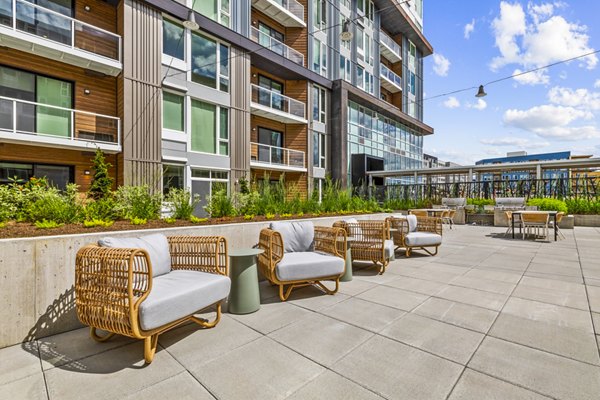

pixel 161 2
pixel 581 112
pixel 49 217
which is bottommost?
pixel 49 217

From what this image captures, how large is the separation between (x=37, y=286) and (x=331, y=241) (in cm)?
296

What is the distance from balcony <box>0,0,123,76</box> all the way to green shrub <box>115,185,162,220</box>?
656cm

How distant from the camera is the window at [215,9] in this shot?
10.7 m

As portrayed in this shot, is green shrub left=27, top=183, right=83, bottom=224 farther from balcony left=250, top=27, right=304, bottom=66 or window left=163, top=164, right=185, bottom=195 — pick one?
balcony left=250, top=27, right=304, bottom=66

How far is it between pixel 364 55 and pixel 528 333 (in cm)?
2056

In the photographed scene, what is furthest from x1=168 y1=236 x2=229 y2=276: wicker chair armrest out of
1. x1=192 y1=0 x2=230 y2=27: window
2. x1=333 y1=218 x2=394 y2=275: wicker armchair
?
x1=192 y1=0 x2=230 y2=27: window

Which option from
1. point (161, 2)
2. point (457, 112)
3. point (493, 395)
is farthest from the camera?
point (457, 112)

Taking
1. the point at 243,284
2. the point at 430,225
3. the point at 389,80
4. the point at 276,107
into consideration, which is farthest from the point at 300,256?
the point at 389,80

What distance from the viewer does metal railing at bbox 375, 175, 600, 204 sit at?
36.8ft

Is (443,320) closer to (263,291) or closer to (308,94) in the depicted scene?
(263,291)

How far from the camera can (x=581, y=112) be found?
462 inches

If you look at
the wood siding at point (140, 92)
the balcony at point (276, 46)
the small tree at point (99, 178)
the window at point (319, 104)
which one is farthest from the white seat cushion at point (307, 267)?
the window at point (319, 104)

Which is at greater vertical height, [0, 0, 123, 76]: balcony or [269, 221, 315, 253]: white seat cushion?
[0, 0, 123, 76]: balcony

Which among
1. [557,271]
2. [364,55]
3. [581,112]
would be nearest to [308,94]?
[364,55]
